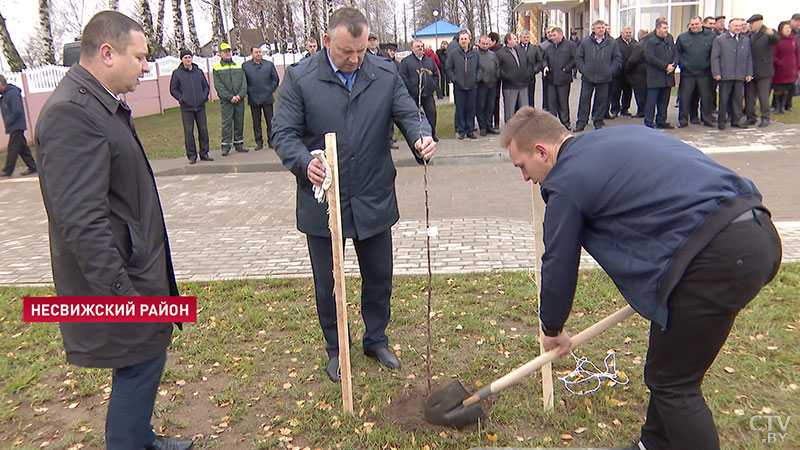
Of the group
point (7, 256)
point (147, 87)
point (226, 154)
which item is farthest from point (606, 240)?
point (147, 87)

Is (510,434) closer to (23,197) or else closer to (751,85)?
(23,197)

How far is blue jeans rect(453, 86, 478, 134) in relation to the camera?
13469mm

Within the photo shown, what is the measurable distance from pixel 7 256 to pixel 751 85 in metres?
13.2

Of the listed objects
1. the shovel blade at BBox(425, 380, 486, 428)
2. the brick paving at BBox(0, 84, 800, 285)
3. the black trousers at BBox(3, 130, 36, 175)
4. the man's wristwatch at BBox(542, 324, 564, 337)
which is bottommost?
the shovel blade at BBox(425, 380, 486, 428)

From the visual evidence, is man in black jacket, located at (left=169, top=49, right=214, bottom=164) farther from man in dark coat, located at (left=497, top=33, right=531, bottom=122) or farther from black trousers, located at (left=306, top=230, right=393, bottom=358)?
black trousers, located at (left=306, top=230, right=393, bottom=358)

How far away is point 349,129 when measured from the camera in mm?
3766

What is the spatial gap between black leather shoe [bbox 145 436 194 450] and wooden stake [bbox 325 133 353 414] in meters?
0.87

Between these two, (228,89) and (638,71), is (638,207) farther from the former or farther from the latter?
(638,71)

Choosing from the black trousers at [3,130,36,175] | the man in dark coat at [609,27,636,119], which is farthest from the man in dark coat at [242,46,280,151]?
the man in dark coat at [609,27,636,119]

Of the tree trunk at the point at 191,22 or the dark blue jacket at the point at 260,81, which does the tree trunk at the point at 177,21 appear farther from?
the dark blue jacket at the point at 260,81

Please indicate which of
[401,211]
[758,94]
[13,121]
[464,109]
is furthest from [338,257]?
[758,94]

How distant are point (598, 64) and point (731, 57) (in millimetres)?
2450

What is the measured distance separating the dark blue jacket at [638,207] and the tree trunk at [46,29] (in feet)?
72.5

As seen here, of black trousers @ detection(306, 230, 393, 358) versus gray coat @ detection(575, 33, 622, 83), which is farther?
gray coat @ detection(575, 33, 622, 83)
